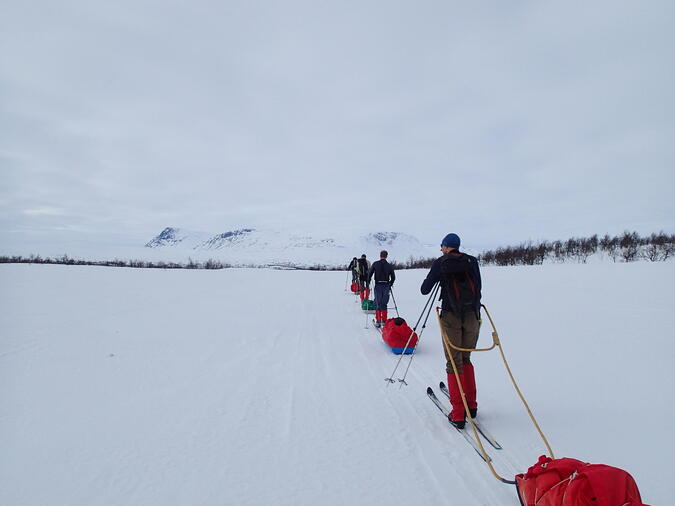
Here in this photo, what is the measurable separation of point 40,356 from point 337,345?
5.83m

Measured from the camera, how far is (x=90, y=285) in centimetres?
1552

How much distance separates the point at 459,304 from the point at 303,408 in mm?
2493

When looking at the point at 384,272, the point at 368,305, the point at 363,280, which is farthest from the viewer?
the point at 363,280

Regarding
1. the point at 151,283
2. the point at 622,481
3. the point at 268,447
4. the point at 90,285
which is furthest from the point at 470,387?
the point at 151,283

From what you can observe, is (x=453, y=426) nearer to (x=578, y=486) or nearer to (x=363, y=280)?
(x=578, y=486)

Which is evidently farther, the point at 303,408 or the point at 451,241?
the point at 303,408

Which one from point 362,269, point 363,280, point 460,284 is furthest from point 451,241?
point 362,269

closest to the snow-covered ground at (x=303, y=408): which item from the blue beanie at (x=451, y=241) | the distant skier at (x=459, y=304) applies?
the distant skier at (x=459, y=304)

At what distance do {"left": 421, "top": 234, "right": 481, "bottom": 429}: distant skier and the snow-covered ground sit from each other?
0.64m

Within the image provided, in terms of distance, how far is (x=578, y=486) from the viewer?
2.17m

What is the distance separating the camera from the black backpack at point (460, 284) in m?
4.30

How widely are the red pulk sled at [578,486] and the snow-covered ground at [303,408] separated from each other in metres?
0.49

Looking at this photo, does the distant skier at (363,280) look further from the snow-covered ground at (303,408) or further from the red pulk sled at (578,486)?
the red pulk sled at (578,486)

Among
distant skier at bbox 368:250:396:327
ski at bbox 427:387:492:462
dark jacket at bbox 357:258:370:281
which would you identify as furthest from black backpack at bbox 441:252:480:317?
dark jacket at bbox 357:258:370:281
